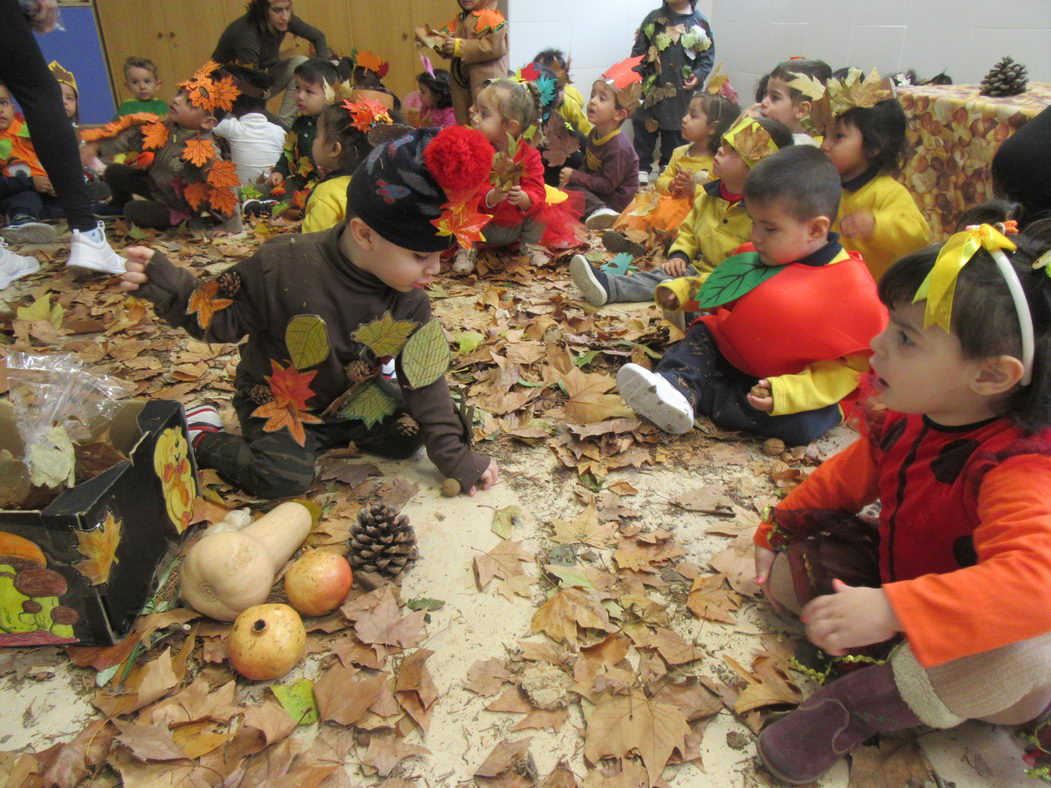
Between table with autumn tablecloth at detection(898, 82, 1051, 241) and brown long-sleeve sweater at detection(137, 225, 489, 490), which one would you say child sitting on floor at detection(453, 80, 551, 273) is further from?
table with autumn tablecloth at detection(898, 82, 1051, 241)

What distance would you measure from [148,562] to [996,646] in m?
2.13

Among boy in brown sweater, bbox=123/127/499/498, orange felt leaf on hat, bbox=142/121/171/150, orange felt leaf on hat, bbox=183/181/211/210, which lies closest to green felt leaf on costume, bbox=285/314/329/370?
boy in brown sweater, bbox=123/127/499/498

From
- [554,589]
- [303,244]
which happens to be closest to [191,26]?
[303,244]

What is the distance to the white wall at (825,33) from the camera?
201 inches

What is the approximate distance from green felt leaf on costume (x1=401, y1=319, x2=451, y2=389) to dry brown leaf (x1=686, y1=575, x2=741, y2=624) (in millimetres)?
1136

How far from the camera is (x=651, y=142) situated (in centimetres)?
767

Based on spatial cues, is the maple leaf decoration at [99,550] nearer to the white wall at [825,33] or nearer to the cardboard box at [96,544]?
the cardboard box at [96,544]

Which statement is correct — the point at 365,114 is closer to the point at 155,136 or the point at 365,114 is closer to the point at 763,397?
the point at 763,397

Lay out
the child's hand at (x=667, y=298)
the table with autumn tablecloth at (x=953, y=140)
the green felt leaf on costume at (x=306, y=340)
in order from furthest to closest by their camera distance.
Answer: the table with autumn tablecloth at (x=953, y=140) → the child's hand at (x=667, y=298) → the green felt leaf on costume at (x=306, y=340)

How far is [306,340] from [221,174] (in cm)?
345

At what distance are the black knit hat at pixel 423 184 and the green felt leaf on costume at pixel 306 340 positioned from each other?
1.27 feet

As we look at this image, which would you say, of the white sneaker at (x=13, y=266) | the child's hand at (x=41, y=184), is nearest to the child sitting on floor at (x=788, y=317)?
the white sneaker at (x=13, y=266)

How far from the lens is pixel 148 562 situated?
201 cm

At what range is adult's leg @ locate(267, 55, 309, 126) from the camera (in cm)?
732
